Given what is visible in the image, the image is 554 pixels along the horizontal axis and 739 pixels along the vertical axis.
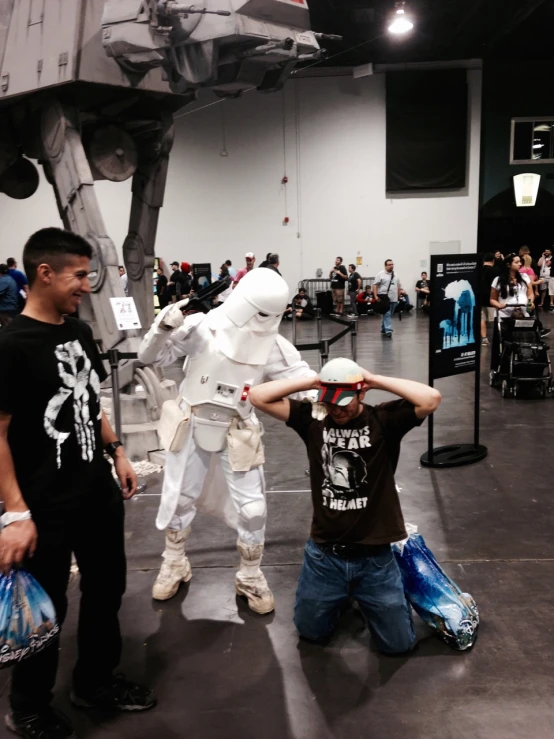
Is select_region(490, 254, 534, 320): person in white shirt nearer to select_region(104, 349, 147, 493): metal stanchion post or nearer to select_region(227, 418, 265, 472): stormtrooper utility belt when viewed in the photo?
select_region(104, 349, 147, 493): metal stanchion post

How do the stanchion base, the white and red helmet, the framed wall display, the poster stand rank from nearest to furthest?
the white and red helmet → the poster stand → the stanchion base → the framed wall display

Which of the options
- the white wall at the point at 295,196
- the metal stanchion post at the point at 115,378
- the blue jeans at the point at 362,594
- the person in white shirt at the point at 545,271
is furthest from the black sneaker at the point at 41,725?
the person in white shirt at the point at 545,271

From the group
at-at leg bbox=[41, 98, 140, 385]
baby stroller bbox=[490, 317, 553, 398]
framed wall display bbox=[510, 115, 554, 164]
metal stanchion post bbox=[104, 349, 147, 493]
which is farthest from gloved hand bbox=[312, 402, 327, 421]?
framed wall display bbox=[510, 115, 554, 164]

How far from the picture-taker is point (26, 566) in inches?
81.9

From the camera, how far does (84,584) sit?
2.35 meters

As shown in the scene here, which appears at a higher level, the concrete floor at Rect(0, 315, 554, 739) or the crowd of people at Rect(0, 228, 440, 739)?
the crowd of people at Rect(0, 228, 440, 739)

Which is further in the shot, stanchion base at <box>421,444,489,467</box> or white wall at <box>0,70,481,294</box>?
white wall at <box>0,70,481,294</box>

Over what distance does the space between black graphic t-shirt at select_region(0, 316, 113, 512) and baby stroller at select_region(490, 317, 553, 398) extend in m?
6.27

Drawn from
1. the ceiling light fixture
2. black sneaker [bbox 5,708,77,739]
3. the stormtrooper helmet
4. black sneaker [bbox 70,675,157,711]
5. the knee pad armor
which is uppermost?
the ceiling light fixture

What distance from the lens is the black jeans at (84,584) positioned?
6.94ft

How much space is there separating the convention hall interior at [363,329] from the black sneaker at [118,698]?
5 centimetres

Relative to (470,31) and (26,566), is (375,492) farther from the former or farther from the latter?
(470,31)

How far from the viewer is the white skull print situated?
6.89 ft

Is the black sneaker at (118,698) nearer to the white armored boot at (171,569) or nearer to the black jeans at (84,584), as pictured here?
the black jeans at (84,584)
